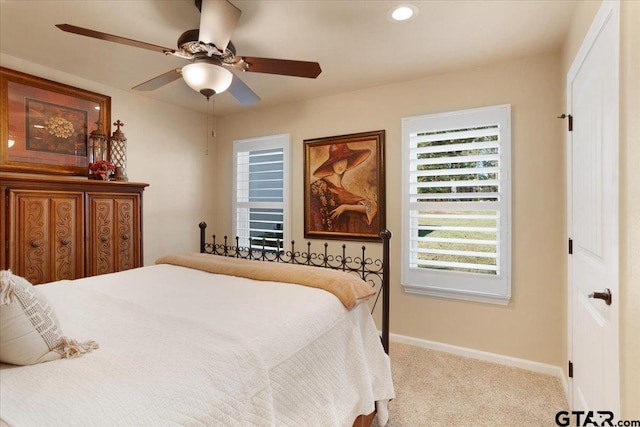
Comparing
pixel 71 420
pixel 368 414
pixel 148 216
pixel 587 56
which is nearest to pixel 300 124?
pixel 148 216

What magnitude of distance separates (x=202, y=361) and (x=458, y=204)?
249cm

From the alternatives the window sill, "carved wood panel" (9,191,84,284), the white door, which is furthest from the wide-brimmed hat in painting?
"carved wood panel" (9,191,84,284)

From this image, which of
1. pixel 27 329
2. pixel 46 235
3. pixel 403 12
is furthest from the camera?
pixel 46 235

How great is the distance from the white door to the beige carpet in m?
0.28

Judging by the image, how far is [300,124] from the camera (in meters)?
3.76

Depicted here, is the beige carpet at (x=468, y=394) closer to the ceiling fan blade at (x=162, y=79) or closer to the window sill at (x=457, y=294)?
the window sill at (x=457, y=294)

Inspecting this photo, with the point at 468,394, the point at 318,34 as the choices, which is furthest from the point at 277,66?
the point at 468,394

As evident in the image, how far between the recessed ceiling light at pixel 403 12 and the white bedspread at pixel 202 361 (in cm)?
176

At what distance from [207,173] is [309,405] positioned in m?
3.63

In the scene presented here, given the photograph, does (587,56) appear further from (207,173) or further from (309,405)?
(207,173)

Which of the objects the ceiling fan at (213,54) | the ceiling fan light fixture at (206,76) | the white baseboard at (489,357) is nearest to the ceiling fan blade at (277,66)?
the ceiling fan at (213,54)

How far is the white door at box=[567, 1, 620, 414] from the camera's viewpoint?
4.33 ft

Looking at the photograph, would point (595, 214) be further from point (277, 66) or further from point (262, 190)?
point (262, 190)

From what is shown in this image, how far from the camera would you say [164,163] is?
381cm
